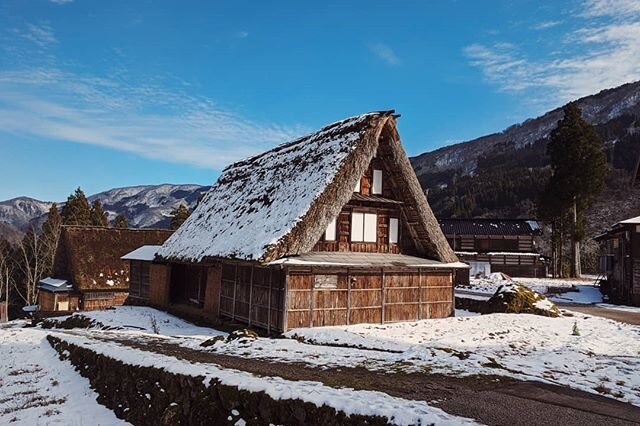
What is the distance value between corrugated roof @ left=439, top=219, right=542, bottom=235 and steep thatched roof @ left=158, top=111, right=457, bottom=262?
95.7 feet

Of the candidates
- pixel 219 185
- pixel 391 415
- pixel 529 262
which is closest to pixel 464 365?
pixel 391 415

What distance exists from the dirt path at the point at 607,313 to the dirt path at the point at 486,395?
14351 millimetres

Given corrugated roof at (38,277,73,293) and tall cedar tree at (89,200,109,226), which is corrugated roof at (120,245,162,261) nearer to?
corrugated roof at (38,277,73,293)

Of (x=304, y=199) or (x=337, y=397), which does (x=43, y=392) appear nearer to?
(x=337, y=397)

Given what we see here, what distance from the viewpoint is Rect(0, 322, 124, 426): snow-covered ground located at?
29.6ft

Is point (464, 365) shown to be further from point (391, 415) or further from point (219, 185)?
point (219, 185)

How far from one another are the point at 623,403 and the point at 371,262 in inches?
414

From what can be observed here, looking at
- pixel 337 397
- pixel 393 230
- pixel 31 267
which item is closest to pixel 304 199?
pixel 393 230

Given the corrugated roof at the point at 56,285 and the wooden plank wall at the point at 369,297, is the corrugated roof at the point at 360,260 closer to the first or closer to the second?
the wooden plank wall at the point at 369,297

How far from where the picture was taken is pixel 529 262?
4494 centimetres

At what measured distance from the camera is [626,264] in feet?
85.5

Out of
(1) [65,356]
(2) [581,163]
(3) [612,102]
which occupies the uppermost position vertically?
(3) [612,102]

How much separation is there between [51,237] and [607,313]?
4545 cm

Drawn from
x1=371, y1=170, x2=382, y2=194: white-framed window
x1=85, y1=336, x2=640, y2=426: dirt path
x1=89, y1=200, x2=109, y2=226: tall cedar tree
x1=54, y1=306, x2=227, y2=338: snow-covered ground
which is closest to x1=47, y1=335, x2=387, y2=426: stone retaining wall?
x1=85, y1=336, x2=640, y2=426: dirt path
